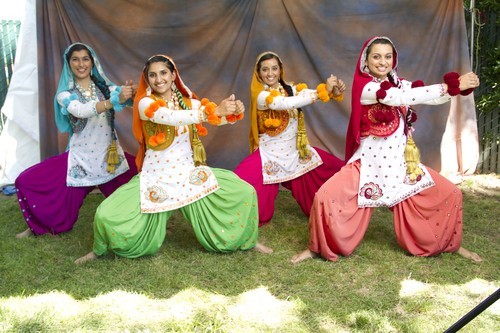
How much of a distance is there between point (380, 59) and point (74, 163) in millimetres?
2509

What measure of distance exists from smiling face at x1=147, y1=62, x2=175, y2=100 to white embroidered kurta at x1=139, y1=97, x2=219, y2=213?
4.6 inches

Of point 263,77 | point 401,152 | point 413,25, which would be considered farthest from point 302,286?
point 413,25

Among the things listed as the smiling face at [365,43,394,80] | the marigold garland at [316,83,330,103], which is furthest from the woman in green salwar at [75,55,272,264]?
the smiling face at [365,43,394,80]

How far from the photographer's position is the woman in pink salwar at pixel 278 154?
4.66m

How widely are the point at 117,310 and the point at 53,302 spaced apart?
0.40m

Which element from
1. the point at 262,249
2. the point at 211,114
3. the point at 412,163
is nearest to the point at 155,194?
the point at 211,114

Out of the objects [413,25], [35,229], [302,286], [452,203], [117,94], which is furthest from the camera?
[413,25]

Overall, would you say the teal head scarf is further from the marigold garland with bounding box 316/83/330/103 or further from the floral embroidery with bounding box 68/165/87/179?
the marigold garland with bounding box 316/83/330/103

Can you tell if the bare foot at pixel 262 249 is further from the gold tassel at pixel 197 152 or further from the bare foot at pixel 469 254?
the bare foot at pixel 469 254

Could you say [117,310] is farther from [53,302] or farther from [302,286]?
[302,286]

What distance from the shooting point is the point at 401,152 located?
393 cm

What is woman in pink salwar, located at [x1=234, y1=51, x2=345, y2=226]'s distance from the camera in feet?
15.3

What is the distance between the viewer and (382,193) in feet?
12.8

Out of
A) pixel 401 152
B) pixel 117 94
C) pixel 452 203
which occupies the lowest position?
pixel 452 203
